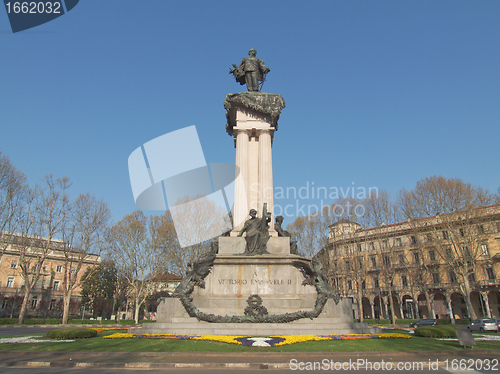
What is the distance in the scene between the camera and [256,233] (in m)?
16.1

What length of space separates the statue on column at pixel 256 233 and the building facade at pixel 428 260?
62.4 ft

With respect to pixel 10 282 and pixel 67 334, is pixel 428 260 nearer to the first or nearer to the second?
pixel 67 334

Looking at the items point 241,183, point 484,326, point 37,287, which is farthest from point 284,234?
point 37,287

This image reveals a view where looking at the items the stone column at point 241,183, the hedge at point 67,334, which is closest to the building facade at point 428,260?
the stone column at point 241,183

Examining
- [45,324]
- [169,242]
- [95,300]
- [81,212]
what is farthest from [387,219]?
[95,300]

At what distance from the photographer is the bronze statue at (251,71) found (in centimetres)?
2134

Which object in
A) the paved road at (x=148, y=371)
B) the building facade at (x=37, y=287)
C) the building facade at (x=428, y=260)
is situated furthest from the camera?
the building facade at (x=37, y=287)

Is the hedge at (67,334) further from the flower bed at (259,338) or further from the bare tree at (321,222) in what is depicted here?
the bare tree at (321,222)

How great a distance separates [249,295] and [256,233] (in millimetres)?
2869

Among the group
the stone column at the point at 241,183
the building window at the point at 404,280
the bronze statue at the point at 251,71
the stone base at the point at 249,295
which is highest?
the bronze statue at the point at 251,71

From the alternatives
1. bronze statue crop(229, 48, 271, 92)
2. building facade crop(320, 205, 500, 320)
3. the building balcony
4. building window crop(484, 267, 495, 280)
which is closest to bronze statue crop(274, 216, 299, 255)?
bronze statue crop(229, 48, 271, 92)

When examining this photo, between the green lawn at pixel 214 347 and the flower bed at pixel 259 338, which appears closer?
the green lawn at pixel 214 347

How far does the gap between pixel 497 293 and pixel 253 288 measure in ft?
182

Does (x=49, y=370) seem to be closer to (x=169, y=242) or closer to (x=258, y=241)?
(x=258, y=241)
